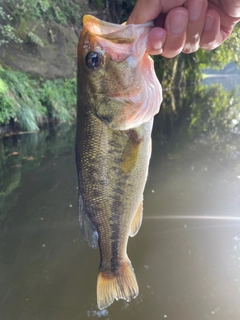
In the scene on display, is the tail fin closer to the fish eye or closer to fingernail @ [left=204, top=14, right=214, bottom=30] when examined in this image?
the fish eye

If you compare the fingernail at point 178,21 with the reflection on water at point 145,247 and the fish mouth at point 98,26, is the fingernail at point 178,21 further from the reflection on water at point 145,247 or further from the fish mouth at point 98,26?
the reflection on water at point 145,247

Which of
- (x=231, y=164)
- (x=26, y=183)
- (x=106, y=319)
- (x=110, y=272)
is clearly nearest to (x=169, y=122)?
(x=231, y=164)

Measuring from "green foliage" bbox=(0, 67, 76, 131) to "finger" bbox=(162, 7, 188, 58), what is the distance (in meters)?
8.16

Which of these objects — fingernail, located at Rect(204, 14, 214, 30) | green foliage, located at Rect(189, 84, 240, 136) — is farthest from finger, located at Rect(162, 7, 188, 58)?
green foliage, located at Rect(189, 84, 240, 136)

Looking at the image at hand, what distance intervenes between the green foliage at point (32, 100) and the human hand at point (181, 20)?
26.6ft

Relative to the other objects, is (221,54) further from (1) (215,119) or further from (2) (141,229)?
(2) (141,229)

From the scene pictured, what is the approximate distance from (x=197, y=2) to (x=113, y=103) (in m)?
0.60

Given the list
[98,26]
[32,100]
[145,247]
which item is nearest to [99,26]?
[98,26]

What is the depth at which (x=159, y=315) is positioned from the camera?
3.17 m

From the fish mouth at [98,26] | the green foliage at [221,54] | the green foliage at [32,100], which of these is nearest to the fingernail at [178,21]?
the fish mouth at [98,26]

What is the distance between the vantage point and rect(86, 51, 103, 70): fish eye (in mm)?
1616

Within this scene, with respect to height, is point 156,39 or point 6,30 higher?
point 6,30

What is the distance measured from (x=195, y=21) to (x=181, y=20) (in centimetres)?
11

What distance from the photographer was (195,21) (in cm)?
168
